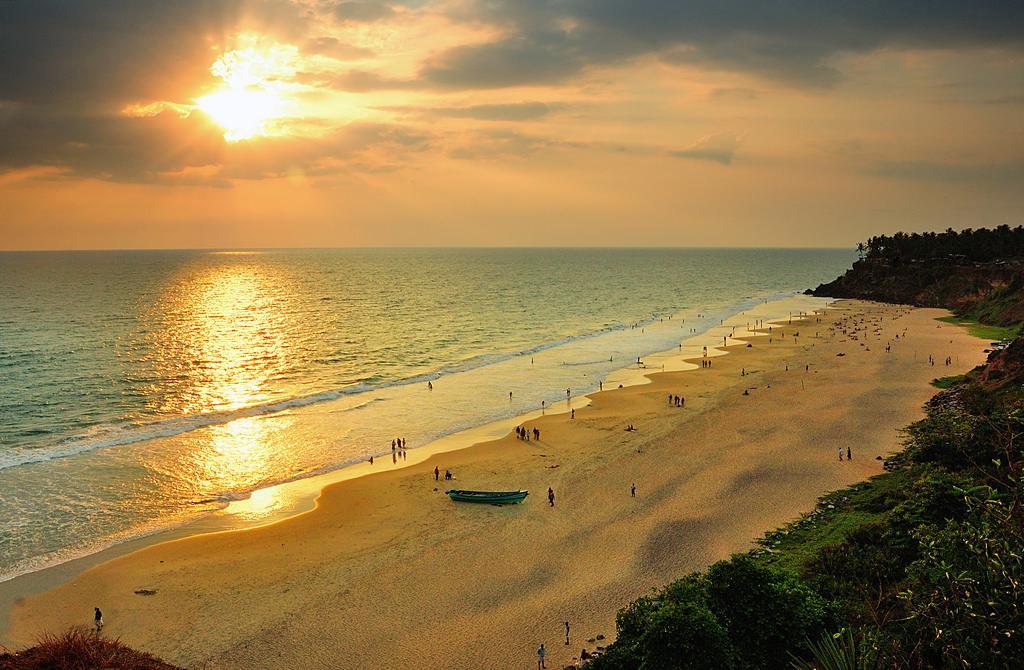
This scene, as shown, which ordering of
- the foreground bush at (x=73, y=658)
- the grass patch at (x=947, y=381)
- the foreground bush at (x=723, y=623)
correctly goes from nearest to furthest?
the foreground bush at (x=73, y=658)
the foreground bush at (x=723, y=623)
the grass patch at (x=947, y=381)

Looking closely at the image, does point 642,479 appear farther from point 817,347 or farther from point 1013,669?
point 817,347

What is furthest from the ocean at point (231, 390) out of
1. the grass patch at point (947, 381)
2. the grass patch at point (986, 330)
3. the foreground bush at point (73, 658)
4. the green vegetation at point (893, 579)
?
the grass patch at point (986, 330)

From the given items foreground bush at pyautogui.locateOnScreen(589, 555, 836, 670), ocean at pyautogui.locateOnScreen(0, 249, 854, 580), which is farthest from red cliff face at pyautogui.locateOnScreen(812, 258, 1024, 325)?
foreground bush at pyautogui.locateOnScreen(589, 555, 836, 670)

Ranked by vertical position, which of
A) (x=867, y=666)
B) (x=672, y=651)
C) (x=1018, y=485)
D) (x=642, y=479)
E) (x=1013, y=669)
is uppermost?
(x=1018, y=485)

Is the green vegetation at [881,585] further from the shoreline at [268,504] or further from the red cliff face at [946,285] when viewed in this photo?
the red cliff face at [946,285]

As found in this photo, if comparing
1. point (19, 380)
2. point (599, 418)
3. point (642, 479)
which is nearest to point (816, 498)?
point (642, 479)

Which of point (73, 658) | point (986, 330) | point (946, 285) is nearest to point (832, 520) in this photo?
point (73, 658)
